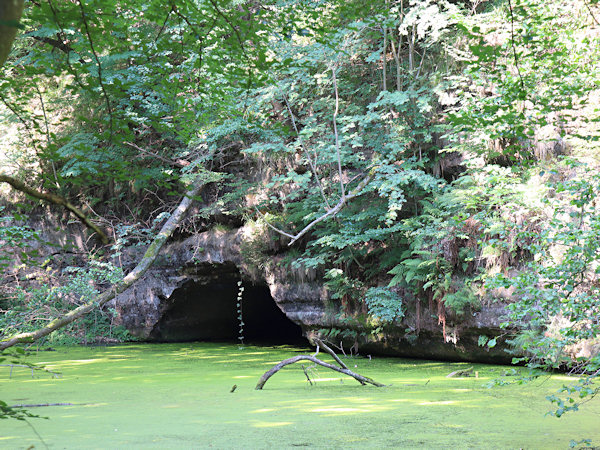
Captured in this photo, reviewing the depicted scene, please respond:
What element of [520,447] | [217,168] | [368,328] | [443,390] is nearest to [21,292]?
[217,168]

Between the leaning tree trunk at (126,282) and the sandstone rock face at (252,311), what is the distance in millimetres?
755

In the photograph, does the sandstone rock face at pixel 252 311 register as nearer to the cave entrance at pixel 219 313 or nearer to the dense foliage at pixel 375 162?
the cave entrance at pixel 219 313

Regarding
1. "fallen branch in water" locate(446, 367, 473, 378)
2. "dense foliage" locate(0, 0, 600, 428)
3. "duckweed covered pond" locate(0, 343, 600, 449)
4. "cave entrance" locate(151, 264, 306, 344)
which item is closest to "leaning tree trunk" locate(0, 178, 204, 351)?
"dense foliage" locate(0, 0, 600, 428)

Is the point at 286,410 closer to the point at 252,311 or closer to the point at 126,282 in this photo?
the point at 126,282

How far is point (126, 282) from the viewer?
469 inches

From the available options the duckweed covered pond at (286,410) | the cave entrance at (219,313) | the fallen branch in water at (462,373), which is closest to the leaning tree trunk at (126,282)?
the duckweed covered pond at (286,410)

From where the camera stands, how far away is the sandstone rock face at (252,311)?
33.2ft

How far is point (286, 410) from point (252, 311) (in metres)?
11.3

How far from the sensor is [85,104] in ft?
45.4

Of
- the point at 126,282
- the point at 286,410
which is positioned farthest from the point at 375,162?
the point at 286,410

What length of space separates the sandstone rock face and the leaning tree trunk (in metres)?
0.76

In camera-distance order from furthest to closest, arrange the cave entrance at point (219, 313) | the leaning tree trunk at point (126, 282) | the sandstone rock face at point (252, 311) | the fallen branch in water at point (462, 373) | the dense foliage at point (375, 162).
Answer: the cave entrance at point (219, 313) → the sandstone rock face at point (252, 311) → the leaning tree trunk at point (126, 282) → the dense foliage at point (375, 162) → the fallen branch in water at point (462, 373)

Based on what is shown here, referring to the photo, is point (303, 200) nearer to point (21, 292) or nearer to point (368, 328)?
point (368, 328)

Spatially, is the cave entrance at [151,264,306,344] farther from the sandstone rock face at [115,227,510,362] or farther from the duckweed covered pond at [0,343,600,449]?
the duckweed covered pond at [0,343,600,449]
